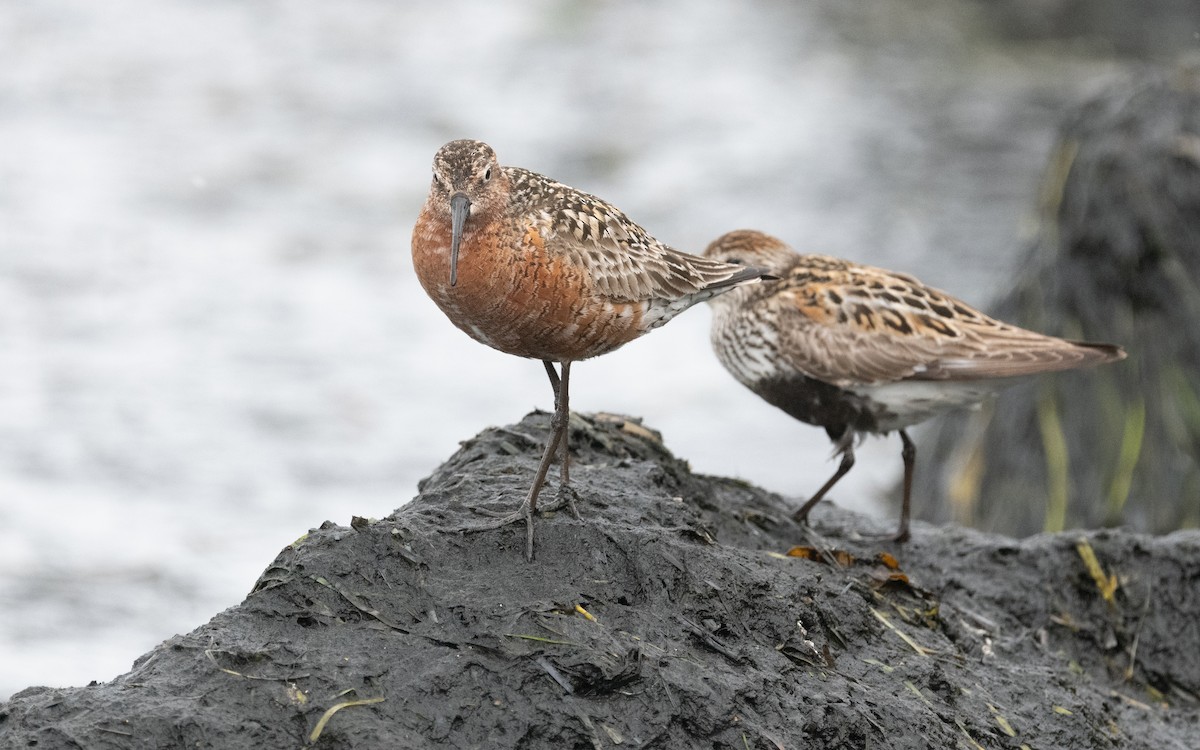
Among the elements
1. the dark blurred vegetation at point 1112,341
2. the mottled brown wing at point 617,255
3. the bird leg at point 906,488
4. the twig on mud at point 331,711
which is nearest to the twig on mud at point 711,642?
the twig on mud at point 331,711

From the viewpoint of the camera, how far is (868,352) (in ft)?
23.4

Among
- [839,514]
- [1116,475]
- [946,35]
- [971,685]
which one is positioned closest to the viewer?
[971,685]

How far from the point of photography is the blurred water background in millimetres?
9961

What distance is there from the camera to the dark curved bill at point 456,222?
4.88 metres

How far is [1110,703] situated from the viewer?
5562 millimetres

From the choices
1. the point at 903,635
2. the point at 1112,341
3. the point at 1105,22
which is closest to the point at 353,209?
the point at 1112,341

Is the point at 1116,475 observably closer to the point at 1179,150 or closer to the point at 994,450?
the point at 994,450

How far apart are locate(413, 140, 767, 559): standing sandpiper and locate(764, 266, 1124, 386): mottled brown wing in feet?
6.24

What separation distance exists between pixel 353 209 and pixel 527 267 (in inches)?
378

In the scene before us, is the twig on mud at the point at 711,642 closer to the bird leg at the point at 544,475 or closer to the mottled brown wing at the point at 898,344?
the bird leg at the point at 544,475

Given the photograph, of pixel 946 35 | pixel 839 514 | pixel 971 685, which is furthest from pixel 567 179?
pixel 971 685

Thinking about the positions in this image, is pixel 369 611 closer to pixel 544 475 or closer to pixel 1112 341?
pixel 544 475

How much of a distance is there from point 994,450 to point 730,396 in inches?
120

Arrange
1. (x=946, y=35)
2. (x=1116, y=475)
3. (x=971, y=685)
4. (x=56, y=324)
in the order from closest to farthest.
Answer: (x=971, y=685) < (x=1116, y=475) < (x=56, y=324) < (x=946, y=35)
